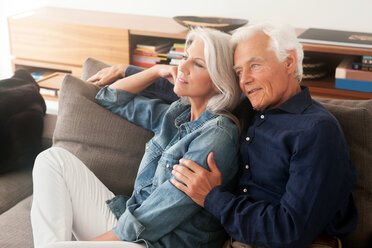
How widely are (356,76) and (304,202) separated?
5.35ft

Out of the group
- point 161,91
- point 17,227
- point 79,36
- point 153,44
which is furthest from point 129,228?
point 79,36

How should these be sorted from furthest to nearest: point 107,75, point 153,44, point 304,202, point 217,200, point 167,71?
point 153,44
point 107,75
point 167,71
point 217,200
point 304,202

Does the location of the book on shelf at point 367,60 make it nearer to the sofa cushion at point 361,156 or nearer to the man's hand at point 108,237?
the sofa cushion at point 361,156

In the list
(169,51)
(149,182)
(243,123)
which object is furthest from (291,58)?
(169,51)

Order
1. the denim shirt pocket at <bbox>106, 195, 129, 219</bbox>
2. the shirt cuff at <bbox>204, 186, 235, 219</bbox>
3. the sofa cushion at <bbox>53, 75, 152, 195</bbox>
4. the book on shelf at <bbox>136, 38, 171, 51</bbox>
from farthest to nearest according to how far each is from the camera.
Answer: the book on shelf at <bbox>136, 38, 171, 51</bbox>, the sofa cushion at <bbox>53, 75, 152, 195</bbox>, the denim shirt pocket at <bbox>106, 195, 129, 219</bbox>, the shirt cuff at <bbox>204, 186, 235, 219</bbox>

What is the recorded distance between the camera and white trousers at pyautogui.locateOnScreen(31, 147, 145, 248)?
1.61 metres

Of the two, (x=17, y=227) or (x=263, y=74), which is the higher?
(x=263, y=74)

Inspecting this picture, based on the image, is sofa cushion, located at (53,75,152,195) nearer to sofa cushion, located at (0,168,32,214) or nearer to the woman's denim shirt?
the woman's denim shirt

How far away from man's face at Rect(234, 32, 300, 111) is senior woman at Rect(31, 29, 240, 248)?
0.09 metres

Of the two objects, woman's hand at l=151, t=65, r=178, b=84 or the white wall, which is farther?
the white wall

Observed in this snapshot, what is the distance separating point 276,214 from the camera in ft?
4.45

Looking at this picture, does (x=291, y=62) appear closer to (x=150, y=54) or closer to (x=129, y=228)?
(x=129, y=228)

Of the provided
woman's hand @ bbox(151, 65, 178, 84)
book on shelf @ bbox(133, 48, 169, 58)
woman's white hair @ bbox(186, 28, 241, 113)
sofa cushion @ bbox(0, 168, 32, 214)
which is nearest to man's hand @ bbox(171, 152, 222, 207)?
woman's white hair @ bbox(186, 28, 241, 113)

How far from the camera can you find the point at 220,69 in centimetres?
158
